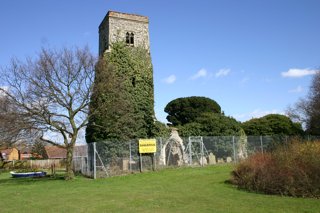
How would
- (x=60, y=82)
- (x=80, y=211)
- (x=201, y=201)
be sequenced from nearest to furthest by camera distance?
(x=80, y=211) → (x=201, y=201) → (x=60, y=82)

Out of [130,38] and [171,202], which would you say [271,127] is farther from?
[171,202]

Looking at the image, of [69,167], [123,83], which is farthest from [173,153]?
[69,167]

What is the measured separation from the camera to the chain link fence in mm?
23469

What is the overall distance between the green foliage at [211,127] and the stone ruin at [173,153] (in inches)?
69.7

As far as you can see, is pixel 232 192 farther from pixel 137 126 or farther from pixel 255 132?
pixel 255 132

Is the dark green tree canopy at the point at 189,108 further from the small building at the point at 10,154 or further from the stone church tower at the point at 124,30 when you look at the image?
the small building at the point at 10,154

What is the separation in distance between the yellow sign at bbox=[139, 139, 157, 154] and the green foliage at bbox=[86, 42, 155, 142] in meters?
1.24

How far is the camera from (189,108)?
45.7 m

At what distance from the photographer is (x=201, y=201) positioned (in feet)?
36.4

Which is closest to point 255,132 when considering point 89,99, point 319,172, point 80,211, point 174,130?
point 174,130

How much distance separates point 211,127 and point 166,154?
20.2ft

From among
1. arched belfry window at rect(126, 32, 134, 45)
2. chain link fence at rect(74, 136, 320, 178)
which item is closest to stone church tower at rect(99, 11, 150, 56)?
arched belfry window at rect(126, 32, 134, 45)

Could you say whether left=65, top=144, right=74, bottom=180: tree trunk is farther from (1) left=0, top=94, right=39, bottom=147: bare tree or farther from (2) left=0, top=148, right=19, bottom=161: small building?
(2) left=0, top=148, right=19, bottom=161: small building

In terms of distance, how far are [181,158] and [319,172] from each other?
15849mm
